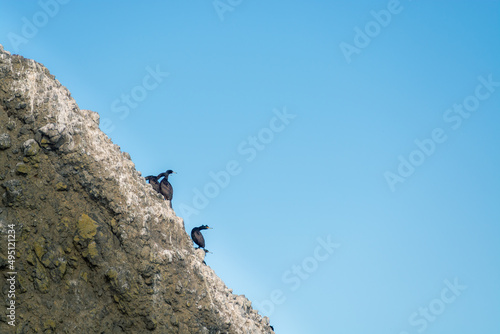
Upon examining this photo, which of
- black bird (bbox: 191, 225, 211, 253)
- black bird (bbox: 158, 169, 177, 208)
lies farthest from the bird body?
black bird (bbox: 191, 225, 211, 253)

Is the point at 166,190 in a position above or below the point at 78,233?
above

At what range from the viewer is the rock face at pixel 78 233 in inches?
719

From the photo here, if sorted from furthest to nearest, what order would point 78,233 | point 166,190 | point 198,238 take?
point 198,238 < point 166,190 < point 78,233

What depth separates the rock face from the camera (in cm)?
1827

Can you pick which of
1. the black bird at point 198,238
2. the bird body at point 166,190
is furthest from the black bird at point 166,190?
the black bird at point 198,238

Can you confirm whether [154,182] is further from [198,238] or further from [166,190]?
[198,238]

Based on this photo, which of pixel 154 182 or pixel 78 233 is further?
pixel 154 182

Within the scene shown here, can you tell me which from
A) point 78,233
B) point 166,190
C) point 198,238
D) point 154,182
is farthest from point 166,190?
point 78,233

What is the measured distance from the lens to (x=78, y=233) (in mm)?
19219

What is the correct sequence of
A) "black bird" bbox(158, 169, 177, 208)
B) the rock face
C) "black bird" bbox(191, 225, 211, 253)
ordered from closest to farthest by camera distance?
the rock face
"black bird" bbox(158, 169, 177, 208)
"black bird" bbox(191, 225, 211, 253)

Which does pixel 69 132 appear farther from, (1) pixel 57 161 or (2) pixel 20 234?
Result: (2) pixel 20 234

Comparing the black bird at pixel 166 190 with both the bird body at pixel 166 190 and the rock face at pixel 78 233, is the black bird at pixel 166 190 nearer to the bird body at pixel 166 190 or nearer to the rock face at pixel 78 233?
the bird body at pixel 166 190

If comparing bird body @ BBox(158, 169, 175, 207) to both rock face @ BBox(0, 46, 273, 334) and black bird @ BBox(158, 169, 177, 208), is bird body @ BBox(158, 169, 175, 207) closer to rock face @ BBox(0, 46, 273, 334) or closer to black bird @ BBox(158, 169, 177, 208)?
black bird @ BBox(158, 169, 177, 208)

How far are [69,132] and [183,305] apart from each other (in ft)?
25.6
